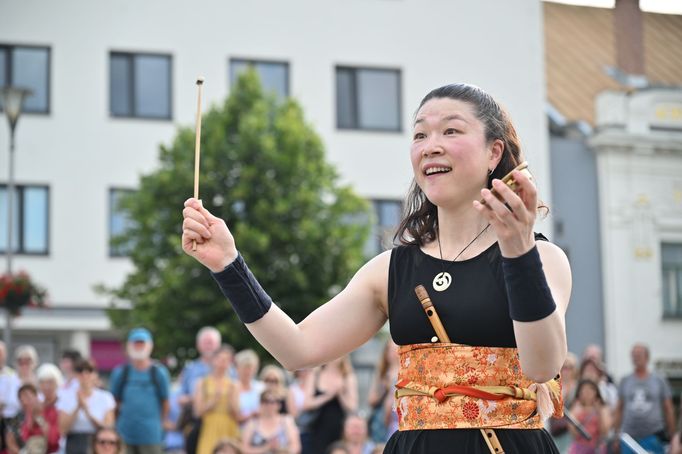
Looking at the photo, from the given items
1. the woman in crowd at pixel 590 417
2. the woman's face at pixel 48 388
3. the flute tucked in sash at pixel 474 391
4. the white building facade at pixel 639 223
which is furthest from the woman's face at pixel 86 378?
the white building facade at pixel 639 223

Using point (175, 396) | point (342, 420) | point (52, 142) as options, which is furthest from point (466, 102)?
point (52, 142)

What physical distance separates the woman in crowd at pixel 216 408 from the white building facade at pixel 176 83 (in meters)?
14.2

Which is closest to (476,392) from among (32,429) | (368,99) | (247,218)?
(32,429)

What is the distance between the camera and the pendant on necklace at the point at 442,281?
346cm

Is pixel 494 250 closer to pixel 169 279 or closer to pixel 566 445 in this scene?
pixel 566 445

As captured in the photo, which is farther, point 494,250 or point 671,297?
point 671,297

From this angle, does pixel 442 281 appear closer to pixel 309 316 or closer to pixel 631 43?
pixel 309 316

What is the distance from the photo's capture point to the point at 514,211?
293 centimetres

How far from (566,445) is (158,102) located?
17365 mm

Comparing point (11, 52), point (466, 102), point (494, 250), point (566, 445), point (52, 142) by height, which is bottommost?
point (566, 445)

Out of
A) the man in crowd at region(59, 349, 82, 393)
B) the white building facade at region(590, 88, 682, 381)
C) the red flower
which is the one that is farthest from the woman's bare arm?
the white building facade at region(590, 88, 682, 381)

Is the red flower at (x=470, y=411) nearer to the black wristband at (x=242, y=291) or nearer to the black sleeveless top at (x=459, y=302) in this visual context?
the black sleeveless top at (x=459, y=302)

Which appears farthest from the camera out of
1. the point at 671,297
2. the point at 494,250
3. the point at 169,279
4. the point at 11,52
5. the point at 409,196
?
the point at 671,297

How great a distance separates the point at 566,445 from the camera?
11547mm
